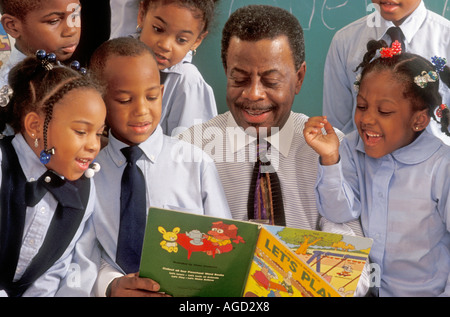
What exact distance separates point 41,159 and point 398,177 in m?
1.04

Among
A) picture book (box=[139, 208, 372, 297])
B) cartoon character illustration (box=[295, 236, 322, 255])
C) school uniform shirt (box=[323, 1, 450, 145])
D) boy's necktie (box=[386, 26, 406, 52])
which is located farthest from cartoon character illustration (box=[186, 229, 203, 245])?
boy's necktie (box=[386, 26, 406, 52])

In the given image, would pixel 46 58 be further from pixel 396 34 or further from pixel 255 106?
pixel 396 34

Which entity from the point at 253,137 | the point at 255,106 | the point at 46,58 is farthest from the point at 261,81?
the point at 46,58

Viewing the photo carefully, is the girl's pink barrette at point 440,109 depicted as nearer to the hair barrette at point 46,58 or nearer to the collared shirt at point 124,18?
the collared shirt at point 124,18

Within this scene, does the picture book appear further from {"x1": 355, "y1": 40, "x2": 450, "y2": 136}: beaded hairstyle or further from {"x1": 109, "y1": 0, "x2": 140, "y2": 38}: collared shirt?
{"x1": 109, "y1": 0, "x2": 140, "y2": 38}: collared shirt

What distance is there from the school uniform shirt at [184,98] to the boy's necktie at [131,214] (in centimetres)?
16

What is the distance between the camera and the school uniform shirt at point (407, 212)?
1.83 m

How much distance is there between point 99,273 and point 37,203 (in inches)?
10.9

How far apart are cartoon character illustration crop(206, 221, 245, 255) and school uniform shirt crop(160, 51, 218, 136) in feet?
1.29

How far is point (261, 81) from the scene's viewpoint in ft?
6.05

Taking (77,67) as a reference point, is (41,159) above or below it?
below

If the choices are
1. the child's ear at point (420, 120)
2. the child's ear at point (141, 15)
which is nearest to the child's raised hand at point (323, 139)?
the child's ear at point (420, 120)
